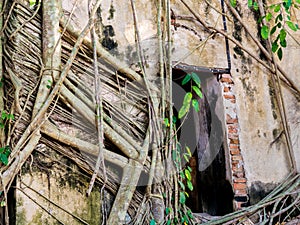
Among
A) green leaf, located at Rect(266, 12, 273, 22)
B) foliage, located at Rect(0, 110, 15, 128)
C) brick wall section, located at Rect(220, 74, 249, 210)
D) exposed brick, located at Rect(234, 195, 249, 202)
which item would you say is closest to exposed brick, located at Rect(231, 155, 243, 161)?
brick wall section, located at Rect(220, 74, 249, 210)

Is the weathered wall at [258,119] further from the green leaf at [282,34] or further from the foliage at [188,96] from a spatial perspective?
the foliage at [188,96]

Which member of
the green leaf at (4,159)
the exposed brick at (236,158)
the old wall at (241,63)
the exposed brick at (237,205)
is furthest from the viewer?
the exposed brick at (236,158)

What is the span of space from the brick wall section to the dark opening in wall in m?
0.05

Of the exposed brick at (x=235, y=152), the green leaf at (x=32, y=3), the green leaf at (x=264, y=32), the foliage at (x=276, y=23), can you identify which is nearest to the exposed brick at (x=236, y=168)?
the exposed brick at (x=235, y=152)

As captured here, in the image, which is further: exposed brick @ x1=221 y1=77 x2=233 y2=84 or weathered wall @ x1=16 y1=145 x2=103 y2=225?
exposed brick @ x1=221 y1=77 x2=233 y2=84

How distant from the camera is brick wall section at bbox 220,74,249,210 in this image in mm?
4320

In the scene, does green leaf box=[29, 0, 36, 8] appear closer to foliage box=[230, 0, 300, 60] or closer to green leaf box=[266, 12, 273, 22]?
foliage box=[230, 0, 300, 60]

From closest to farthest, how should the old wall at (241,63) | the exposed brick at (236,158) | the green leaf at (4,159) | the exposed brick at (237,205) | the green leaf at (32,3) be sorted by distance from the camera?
the green leaf at (4,159) → the green leaf at (32,3) → the old wall at (241,63) → the exposed brick at (237,205) → the exposed brick at (236,158)

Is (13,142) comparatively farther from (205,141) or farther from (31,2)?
(205,141)

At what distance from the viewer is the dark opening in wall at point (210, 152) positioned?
443cm

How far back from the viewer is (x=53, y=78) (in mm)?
3568

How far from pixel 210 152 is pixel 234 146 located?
29cm

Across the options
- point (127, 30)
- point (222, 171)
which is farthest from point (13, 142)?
point (222, 171)

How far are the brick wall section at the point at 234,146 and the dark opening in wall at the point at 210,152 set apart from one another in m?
0.05
